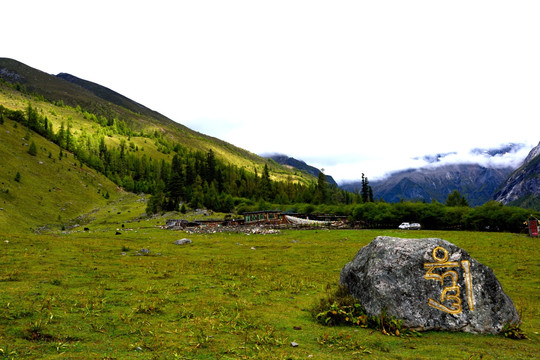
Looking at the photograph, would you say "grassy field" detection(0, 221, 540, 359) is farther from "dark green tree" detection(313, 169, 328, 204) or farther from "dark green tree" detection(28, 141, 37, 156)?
"dark green tree" detection(313, 169, 328, 204)

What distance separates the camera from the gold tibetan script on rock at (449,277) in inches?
520

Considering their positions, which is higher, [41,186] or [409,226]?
[409,226]

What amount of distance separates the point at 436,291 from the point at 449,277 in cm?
93

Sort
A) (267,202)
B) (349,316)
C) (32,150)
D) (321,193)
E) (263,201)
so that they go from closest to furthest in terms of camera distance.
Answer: (349,316)
(32,150)
(263,201)
(267,202)
(321,193)

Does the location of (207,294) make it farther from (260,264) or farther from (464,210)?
(464,210)

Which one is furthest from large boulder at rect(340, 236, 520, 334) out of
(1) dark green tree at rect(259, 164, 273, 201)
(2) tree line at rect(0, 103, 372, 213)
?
(1) dark green tree at rect(259, 164, 273, 201)

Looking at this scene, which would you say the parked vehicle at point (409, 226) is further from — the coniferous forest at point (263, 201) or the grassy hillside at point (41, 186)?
the grassy hillside at point (41, 186)

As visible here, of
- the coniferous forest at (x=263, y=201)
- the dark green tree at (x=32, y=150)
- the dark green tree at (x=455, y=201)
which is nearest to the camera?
the coniferous forest at (x=263, y=201)

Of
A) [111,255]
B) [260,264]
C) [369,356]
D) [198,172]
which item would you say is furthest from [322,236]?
[198,172]

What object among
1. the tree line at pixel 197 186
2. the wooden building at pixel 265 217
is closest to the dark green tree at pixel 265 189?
the tree line at pixel 197 186

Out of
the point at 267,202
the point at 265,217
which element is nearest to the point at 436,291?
the point at 265,217

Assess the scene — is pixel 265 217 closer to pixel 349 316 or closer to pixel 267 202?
pixel 267 202

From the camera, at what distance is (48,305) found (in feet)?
41.9

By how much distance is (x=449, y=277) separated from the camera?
44.4 feet
